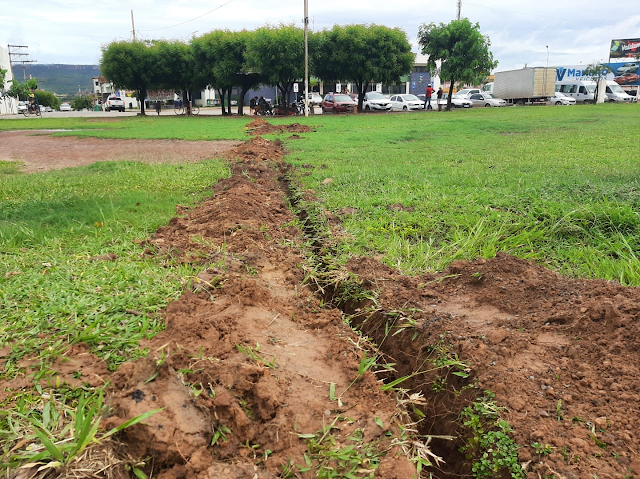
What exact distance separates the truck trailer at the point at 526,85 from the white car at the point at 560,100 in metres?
0.41

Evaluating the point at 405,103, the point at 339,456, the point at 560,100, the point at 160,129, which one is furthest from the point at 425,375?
the point at 560,100

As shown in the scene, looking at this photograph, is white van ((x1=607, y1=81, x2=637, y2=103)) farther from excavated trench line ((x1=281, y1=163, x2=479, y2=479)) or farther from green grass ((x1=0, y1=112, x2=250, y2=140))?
excavated trench line ((x1=281, y1=163, x2=479, y2=479))

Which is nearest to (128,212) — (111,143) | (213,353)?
(213,353)

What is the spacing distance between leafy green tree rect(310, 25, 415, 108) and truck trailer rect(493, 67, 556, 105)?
46.8 feet

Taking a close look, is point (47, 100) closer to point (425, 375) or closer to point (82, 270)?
point (82, 270)

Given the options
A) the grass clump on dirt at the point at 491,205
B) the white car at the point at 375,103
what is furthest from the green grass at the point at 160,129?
the white car at the point at 375,103

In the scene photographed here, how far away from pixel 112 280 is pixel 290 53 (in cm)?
2998

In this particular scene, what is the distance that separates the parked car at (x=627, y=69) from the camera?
49.7 metres

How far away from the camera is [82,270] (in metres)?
3.79

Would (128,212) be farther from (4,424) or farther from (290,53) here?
(290,53)

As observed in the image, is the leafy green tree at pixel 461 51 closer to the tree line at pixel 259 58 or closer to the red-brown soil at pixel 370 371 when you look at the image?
the tree line at pixel 259 58

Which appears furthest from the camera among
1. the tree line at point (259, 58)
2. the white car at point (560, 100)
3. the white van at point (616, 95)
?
the white van at point (616, 95)

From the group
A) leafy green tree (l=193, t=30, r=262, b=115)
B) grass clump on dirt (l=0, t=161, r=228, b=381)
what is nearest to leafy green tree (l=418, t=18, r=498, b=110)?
leafy green tree (l=193, t=30, r=262, b=115)

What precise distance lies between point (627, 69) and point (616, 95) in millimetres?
11319
